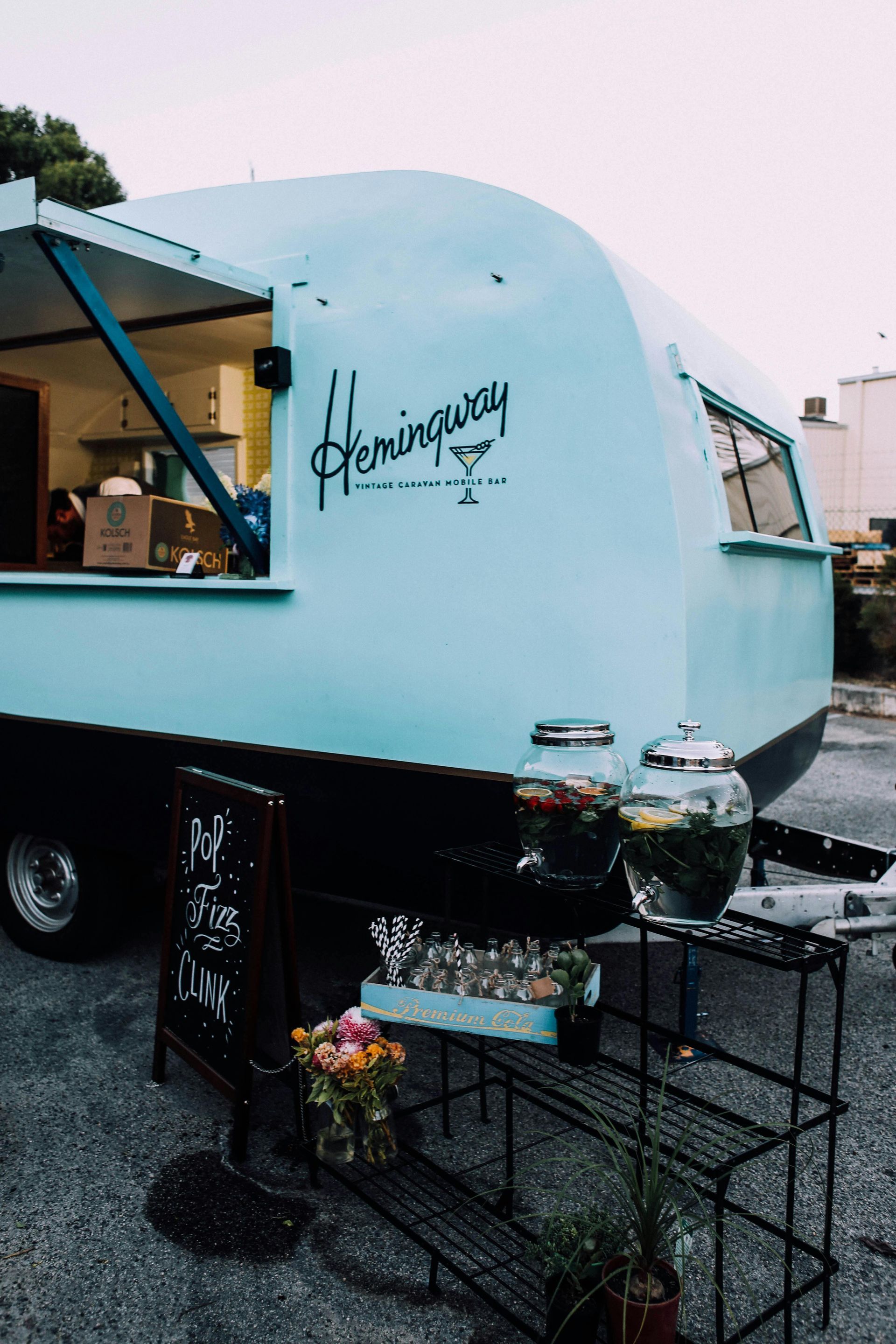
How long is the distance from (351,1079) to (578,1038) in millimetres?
635

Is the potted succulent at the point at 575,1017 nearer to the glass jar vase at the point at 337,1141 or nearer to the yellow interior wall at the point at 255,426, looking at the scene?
the glass jar vase at the point at 337,1141

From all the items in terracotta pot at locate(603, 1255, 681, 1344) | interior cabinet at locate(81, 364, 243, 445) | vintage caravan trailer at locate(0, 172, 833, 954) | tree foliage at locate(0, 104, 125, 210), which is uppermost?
tree foliage at locate(0, 104, 125, 210)

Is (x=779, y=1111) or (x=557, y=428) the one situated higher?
(x=557, y=428)

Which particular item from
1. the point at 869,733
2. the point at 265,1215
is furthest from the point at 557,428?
the point at 869,733

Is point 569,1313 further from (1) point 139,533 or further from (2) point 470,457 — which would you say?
(1) point 139,533

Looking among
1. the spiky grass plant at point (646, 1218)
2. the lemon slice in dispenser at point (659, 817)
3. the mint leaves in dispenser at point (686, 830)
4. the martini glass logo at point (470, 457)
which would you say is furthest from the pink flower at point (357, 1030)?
the martini glass logo at point (470, 457)

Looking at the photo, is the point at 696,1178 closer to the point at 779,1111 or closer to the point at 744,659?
the point at 779,1111

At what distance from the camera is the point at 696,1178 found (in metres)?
2.73

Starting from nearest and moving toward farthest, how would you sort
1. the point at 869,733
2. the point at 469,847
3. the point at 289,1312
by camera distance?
the point at 289,1312, the point at 469,847, the point at 869,733

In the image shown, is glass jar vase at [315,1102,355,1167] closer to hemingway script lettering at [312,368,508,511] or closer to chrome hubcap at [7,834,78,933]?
hemingway script lettering at [312,368,508,511]

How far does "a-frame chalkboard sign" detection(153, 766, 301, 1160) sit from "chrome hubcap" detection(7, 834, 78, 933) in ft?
4.19

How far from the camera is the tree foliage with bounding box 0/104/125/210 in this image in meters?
21.1

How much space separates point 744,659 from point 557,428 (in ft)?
3.69

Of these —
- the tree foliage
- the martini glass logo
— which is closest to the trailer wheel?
the martini glass logo
